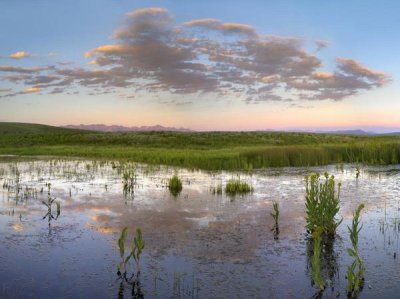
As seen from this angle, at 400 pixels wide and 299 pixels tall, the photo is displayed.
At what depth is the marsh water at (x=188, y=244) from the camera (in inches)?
308

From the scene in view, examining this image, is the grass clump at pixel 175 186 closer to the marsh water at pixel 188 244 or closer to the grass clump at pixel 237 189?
the marsh water at pixel 188 244

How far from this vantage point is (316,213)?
11312 millimetres

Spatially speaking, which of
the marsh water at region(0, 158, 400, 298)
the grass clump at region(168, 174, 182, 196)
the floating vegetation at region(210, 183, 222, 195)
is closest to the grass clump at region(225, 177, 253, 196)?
the floating vegetation at region(210, 183, 222, 195)

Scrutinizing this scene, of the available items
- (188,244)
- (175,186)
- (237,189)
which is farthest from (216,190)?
(188,244)

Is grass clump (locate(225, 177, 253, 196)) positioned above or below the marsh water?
above

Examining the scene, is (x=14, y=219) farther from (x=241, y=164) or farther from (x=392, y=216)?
(x=241, y=164)

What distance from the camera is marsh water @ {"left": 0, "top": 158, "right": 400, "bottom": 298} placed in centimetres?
782

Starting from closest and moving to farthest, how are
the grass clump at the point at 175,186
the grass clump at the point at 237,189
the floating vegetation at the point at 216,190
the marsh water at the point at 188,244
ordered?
1. the marsh water at the point at 188,244
2. the floating vegetation at the point at 216,190
3. the grass clump at the point at 237,189
4. the grass clump at the point at 175,186

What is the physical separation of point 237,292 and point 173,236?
3914 millimetres

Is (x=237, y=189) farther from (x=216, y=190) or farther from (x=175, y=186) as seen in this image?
(x=175, y=186)

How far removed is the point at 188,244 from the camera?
34.3ft

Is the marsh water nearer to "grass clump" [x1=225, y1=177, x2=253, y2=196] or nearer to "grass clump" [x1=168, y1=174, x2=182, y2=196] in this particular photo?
"grass clump" [x1=168, y1=174, x2=182, y2=196]

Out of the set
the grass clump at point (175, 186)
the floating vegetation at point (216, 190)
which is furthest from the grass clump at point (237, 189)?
the grass clump at point (175, 186)

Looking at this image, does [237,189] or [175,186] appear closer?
[237,189]
